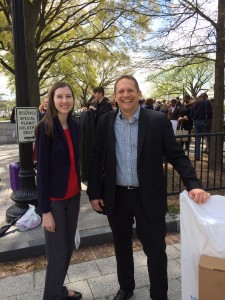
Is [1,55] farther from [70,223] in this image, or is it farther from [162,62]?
[70,223]

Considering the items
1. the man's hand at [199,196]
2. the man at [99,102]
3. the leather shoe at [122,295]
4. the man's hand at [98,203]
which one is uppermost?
the man at [99,102]

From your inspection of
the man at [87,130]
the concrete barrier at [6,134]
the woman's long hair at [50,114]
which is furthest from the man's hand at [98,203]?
the concrete barrier at [6,134]

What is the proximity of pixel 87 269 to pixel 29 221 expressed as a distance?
122cm

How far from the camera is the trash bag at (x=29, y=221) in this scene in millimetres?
4199

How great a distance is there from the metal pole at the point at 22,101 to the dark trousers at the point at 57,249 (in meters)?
2.10

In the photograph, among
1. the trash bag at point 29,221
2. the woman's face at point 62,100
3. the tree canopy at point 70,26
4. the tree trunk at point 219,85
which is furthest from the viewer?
the tree canopy at point 70,26

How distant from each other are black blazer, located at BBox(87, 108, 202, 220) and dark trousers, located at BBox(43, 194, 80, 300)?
0.34 meters

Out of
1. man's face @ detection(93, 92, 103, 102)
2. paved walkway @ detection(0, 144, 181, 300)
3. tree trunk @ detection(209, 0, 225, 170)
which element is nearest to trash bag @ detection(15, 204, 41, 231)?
paved walkway @ detection(0, 144, 181, 300)

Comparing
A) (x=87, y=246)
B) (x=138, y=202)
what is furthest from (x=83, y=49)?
(x=138, y=202)

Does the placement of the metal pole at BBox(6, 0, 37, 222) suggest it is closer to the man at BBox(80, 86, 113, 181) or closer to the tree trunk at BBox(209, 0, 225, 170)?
the man at BBox(80, 86, 113, 181)

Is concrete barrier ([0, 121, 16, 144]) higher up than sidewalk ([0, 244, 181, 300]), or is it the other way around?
concrete barrier ([0, 121, 16, 144])

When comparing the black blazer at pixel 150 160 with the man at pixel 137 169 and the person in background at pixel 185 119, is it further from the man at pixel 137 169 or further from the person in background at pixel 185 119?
the person in background at pixel 185 119

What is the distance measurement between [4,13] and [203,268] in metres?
13.1

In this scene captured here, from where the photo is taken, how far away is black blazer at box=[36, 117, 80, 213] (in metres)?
2.39
